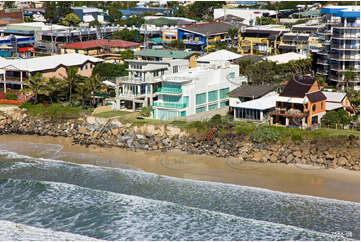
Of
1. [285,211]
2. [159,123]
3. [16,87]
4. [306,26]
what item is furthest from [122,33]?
[285,211]

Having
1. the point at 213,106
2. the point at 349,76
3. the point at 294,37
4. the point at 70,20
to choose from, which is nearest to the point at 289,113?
the point at 213,106

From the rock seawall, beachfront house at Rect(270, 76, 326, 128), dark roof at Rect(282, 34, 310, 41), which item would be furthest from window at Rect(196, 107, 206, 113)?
dark roof at Rect(282, 34, 310, 41)

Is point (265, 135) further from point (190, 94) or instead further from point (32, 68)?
point (32, 68)

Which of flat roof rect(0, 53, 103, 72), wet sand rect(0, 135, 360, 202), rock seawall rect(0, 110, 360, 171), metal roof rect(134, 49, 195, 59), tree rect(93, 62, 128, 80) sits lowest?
wet sand rect(0, 135, 360, 202)

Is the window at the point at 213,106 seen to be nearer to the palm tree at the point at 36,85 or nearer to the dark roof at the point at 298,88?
the dark roof at the point at 298,88

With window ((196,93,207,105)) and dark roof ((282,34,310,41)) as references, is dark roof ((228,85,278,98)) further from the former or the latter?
dark roof ((282,34,310,41))

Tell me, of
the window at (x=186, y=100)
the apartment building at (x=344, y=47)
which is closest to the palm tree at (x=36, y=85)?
the window at (x=186, y=100)

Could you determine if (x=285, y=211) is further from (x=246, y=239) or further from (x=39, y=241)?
(x=39, y=241)
